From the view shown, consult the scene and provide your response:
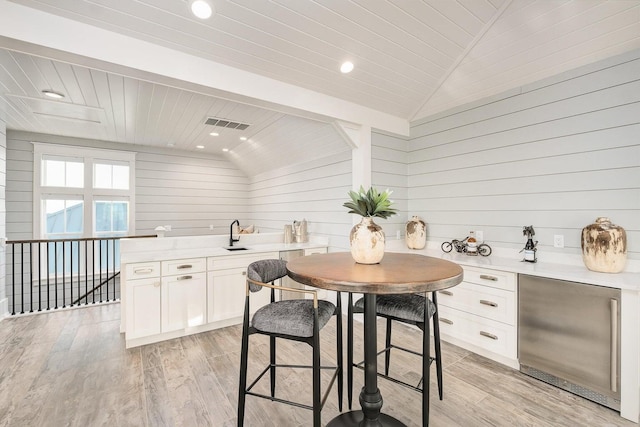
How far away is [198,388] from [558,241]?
3261 millimetres

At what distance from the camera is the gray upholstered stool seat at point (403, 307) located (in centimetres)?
184

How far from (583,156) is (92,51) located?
3939 millimetres

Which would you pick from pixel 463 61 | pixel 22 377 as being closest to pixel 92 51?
pixel 22 377

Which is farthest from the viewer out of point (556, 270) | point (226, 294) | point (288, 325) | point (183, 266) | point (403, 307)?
point (226, 294)

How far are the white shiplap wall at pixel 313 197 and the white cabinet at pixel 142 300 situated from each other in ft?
7.37

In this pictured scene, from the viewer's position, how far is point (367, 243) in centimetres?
173

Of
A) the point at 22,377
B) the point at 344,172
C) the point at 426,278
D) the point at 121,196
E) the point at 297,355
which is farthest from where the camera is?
the point at 121,196

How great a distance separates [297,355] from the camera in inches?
106

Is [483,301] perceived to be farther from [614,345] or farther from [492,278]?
[614,345]

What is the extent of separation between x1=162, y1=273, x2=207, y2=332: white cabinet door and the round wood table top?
6.07 ft

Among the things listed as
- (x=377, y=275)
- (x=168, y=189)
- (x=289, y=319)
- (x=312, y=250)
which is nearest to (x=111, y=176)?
(x=168, y=189)

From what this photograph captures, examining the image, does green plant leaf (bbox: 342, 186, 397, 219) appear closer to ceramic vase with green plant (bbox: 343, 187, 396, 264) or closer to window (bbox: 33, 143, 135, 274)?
ceramic vase with green plant (bbox: 343, 187, 396, 264)

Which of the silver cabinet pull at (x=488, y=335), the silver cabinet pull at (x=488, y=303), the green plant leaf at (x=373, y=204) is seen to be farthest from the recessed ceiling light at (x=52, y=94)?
the silver cabinet pull at (x=488, y=335)

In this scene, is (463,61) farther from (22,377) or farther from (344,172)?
(22,377)
